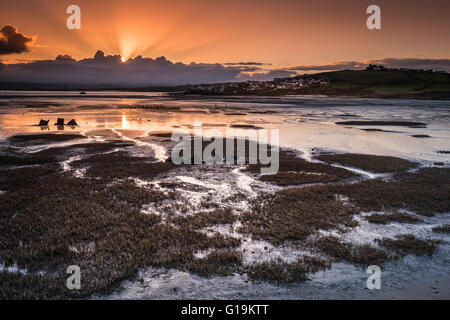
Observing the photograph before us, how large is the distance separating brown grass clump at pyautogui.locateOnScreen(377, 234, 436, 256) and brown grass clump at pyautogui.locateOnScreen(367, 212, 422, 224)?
149cm

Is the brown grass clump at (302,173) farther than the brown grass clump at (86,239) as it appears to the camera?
Yes

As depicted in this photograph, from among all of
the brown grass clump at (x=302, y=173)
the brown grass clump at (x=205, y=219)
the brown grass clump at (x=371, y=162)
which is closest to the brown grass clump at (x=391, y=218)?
the brown grass clump at (x=302, y=173)

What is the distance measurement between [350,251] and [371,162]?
1590cm

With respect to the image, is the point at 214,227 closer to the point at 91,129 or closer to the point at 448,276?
the point at 448,276

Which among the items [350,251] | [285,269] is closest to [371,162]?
[350,251]

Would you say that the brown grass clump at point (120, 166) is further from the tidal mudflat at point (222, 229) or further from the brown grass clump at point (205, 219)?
the brown grass clump at point (205, 219)

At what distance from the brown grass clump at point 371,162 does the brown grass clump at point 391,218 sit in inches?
347

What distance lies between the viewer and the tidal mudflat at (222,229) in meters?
8.62

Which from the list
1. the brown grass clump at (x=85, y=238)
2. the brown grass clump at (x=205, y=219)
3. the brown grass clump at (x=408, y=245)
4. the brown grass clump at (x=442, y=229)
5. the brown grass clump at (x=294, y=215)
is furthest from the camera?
the brown grass clump at (x=205, y=219)

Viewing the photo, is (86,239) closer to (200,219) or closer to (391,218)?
(200,219)

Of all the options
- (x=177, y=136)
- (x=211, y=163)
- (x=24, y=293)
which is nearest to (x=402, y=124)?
(x=177, y=136)

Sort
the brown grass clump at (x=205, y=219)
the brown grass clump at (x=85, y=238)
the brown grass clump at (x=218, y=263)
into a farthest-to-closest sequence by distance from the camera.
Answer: the brown grass clump at (x=205, y=219)
the brown grass clump at (x=218, y=263)
the brown grass clump at (x=85, y=238)

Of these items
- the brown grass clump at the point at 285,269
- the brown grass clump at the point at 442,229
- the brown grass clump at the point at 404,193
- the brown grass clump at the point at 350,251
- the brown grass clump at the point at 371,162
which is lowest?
the brown grass clump at the point at 285,269

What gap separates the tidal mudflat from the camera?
28.3ft
